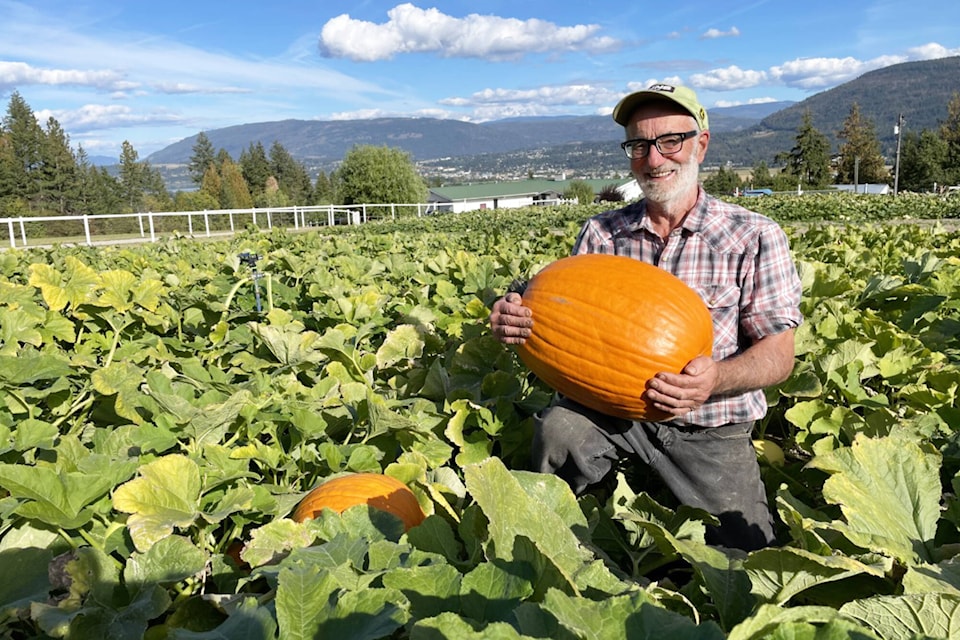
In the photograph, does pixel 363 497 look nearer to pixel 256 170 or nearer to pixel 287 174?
pixel 256 170

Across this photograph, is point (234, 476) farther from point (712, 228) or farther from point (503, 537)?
point (712, 228)

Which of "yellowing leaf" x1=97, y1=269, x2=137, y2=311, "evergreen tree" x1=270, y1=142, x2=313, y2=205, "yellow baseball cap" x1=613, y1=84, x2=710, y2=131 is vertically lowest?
"yellowing leaf" x1=97, y1=269, x2=137, y2=311

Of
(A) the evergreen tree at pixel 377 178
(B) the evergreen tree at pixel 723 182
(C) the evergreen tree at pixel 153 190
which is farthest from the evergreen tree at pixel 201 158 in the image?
(B) the evergreen tree at pixel 723 182

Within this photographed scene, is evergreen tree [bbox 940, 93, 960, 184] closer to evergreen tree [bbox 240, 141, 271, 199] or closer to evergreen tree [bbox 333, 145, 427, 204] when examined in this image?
evergreen tree [bbox 333, 145, 427, 204]

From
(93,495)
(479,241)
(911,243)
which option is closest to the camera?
(93,495)

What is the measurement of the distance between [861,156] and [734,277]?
366 feet

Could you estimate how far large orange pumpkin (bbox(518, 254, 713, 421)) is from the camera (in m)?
2.39

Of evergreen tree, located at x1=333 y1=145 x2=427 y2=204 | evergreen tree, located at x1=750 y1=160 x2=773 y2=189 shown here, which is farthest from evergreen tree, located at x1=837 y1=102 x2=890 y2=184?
evergreen tree, located at x1=333 y1=145 x2=427 y2=204

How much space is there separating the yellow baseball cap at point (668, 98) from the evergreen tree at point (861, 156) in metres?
105

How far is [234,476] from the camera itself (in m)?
1.65

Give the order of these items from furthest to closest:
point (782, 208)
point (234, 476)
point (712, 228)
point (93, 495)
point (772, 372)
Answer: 1. point (782, 208)
2. point (712, 228)
3. point (772, 372)
4. point (234, 476)
5. point (93, 495)

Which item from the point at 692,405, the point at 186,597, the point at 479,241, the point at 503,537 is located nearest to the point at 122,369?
the point at 186,597

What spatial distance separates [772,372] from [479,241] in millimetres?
6180

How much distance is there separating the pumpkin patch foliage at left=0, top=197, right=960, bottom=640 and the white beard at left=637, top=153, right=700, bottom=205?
896 millimetres
